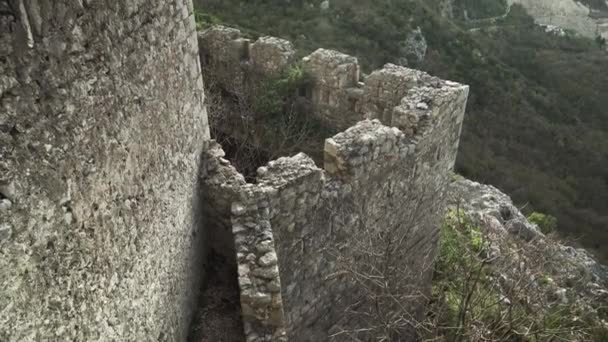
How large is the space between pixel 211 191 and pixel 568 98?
30.4 metres

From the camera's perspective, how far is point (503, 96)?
84.2 feet

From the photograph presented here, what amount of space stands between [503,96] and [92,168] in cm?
2560

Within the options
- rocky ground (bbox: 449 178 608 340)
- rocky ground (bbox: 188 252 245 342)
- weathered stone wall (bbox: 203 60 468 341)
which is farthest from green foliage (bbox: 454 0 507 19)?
rocky ground (bbox: 188 252 245 342)

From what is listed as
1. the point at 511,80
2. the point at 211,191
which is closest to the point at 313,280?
the point at 211,191

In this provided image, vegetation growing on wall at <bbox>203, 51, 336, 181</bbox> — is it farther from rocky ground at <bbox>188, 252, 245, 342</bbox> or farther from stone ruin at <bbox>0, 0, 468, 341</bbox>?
rocky ground at <bbox>188, 252, 245, 342</bbox>

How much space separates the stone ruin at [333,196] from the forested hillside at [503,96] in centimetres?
818

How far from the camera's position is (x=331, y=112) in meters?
8.61

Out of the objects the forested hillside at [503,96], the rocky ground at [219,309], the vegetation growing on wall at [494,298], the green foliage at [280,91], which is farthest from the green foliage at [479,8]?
the rocky ground at [219,309]

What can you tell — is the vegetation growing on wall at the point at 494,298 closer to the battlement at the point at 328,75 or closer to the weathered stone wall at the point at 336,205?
the weathered stone wall at the point at 336,205

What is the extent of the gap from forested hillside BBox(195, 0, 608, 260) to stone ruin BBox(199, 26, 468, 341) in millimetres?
8184

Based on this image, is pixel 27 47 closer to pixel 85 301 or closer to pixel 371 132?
pixel 85 301

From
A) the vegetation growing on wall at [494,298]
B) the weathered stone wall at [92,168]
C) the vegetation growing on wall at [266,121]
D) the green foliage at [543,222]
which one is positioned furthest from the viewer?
the green foliage at [543,222]

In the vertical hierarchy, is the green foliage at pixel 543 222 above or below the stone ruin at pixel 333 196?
below

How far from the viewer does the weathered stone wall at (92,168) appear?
2240 mm
